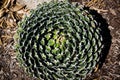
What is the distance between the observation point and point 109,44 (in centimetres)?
343

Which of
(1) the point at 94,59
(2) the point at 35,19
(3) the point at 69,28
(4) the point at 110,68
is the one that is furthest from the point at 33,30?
(4) the point at 110,68

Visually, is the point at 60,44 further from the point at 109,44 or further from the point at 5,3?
the point at 5,3

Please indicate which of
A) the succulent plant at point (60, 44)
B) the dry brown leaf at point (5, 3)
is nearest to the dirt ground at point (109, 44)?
the dry brown leaf at point (5, 3)

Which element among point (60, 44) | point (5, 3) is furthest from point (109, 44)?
point (5, 3)

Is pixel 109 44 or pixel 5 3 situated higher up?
pixel 5 3

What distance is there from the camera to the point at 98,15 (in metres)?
3.62

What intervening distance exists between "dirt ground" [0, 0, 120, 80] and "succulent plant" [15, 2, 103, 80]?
41cm

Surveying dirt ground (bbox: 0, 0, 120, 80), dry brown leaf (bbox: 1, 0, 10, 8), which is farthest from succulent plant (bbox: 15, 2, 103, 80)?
dry brown leaf (bbox: 1, 0, 10, 8)

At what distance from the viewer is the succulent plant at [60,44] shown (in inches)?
112

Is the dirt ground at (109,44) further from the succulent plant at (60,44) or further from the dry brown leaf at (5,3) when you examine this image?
the succulent plant at (60,44)

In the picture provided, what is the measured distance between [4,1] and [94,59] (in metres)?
1.35

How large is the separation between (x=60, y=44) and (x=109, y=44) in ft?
2.41

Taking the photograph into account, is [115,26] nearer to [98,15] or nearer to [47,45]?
[98,15]

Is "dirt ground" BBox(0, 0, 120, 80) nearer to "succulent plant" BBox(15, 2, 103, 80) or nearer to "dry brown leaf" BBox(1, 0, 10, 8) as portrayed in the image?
"dry brown leaf" BBox(1, 0, 10, 8)
